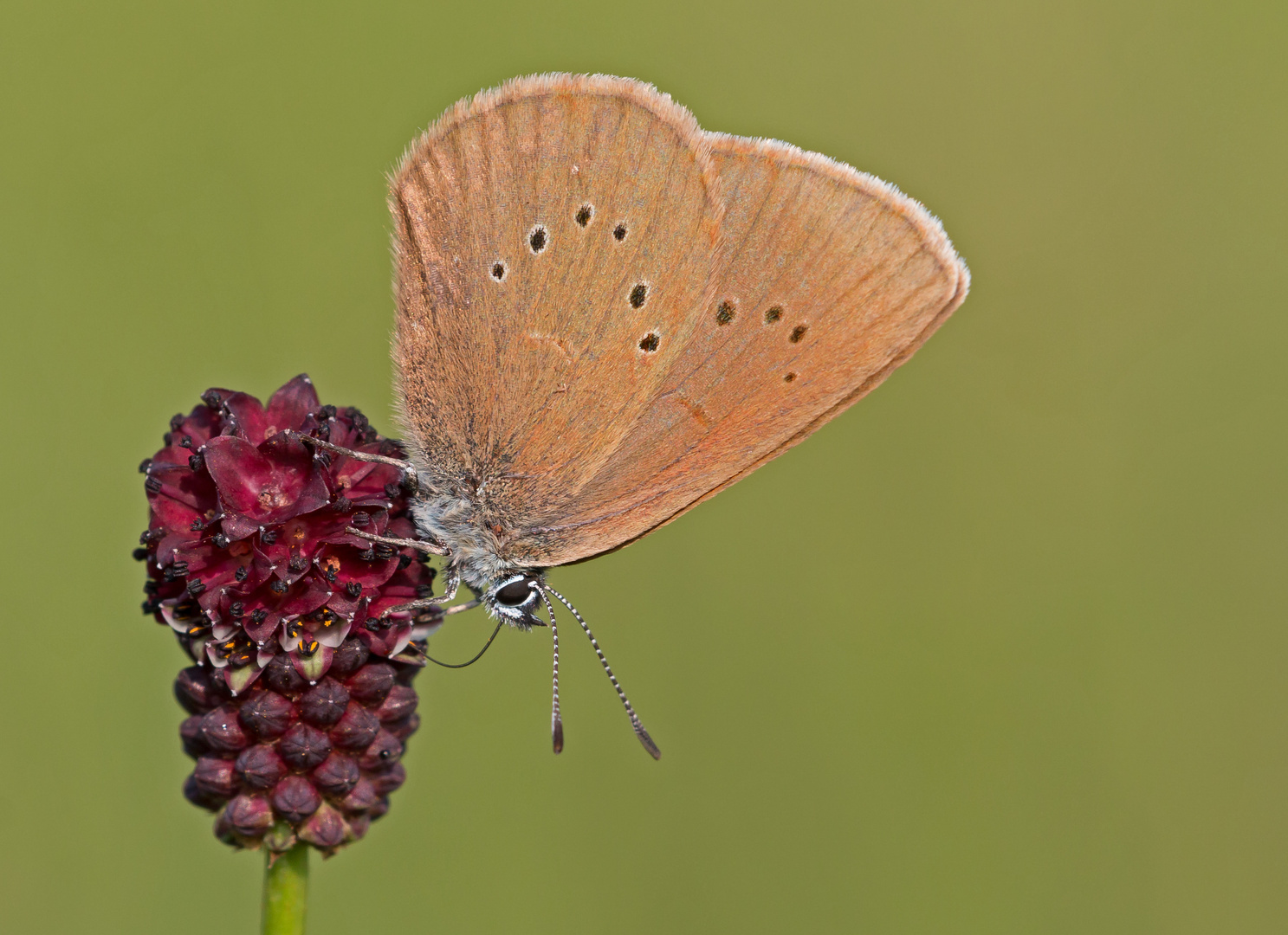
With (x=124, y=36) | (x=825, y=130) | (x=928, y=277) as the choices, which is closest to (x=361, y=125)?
(x=124, y=36)

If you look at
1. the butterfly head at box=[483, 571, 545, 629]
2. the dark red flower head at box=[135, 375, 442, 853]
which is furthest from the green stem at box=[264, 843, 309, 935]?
the butterfly head at box=[483, 571, 545, 629]

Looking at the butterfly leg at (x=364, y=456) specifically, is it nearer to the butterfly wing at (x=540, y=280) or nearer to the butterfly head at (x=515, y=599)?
the butterfly wing at (x=540, y=280)

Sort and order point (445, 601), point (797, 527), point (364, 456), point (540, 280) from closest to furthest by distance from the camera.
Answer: point (364, 456) → point (445, 601) → point (540, 280) → point (797, 527)

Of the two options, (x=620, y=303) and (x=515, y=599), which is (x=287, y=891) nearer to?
(x=515, y=599)

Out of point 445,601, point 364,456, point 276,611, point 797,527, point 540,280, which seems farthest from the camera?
point 797,527

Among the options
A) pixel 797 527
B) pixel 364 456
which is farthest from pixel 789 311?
pixel 797 527

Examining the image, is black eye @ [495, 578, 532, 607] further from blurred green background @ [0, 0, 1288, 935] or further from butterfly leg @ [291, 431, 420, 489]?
blurred green background @ [0, 0, 1288, 935]

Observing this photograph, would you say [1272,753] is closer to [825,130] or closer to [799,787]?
[799,787]
